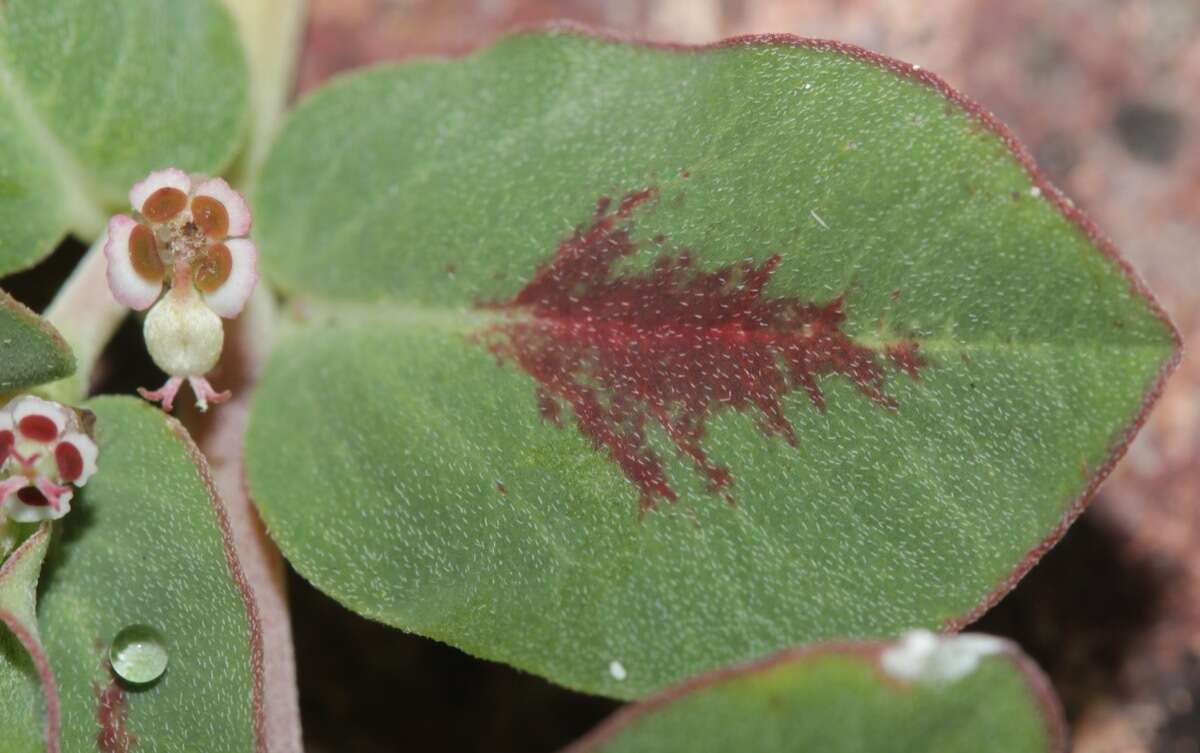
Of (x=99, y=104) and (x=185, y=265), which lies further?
(x=99, y=104)

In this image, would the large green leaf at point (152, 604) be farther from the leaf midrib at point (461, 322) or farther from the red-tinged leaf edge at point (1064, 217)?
the red-tinged leaf edge at point (1064, 217)

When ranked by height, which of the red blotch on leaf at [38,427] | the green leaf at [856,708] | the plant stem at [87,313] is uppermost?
the green leaf at [856,708]

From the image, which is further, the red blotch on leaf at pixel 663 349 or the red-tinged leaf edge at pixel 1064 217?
the red blotch on leaf at pixel 663 349

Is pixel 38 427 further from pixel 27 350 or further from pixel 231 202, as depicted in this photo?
pixel 231 202

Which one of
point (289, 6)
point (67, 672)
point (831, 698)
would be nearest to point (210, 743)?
point (67, 672)

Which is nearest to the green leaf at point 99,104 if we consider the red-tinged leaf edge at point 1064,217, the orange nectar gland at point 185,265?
the orange nectar gland at point 185,265

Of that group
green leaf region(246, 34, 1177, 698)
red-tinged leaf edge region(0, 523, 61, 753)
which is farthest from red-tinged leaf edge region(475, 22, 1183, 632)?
red-tinged leaf edge region(0, 523, 61, 753)

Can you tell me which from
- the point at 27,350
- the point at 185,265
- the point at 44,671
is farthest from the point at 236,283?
the point at 44,671
